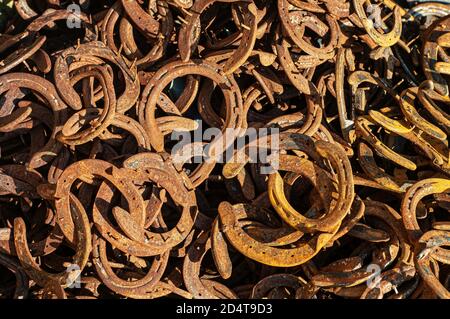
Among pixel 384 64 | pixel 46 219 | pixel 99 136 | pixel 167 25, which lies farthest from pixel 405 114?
pixel 46 219

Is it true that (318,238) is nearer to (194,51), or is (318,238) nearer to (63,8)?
(194,51)

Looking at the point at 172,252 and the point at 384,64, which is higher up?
the point at 384,64

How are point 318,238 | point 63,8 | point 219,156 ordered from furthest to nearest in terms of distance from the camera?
point 63,8
point 219,156
point 318,238

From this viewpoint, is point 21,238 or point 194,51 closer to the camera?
point 21,238

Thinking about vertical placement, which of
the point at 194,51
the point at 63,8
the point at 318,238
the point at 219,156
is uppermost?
the point at 63,8

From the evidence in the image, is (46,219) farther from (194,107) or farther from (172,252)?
(194,107)

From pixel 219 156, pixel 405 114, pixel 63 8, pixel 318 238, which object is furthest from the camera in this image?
pixel 63 8
